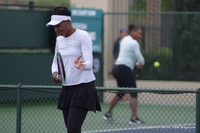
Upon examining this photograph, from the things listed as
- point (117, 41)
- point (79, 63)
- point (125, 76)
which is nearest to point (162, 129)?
point (125, 76)

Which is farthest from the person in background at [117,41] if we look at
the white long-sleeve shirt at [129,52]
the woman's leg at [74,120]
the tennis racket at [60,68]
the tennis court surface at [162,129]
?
the woman's leg at [74,120]

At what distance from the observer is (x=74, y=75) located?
24.1 ft

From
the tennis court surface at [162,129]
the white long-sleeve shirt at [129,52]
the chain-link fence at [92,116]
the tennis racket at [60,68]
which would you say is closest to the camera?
the tennis racket at [60,68]

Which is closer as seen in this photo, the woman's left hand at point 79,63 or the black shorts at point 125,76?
the woman's left hand at point 79,63

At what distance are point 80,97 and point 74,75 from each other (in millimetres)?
248

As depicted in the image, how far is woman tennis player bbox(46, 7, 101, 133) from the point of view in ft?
23.8

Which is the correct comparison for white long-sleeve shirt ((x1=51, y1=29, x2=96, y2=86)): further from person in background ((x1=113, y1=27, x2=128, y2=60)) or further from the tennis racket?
person in background ((x1=113, y1=27, x2=128, y2=60))

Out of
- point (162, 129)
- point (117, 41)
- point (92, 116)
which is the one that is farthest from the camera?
point (117, 41)

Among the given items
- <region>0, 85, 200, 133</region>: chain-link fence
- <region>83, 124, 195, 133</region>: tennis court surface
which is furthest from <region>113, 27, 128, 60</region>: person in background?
<region>83, 124, 195, 133</region>: tennis court surface

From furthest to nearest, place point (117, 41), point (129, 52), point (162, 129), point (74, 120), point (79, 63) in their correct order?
1. point (117, 41)
2. point (129, 52)
3. point (162, 129)
4. point (74, 120)
5. point (79, 63)

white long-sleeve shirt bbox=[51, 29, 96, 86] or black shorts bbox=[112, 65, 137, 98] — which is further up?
white long-sleeve shirt bbox=[51, 29, 96, 86]

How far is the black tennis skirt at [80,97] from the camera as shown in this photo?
7.30m

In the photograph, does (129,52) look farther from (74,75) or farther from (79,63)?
(79,63)

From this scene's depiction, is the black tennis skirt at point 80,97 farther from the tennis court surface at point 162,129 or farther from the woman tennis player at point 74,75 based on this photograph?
the tennis court surface at point 162,129
